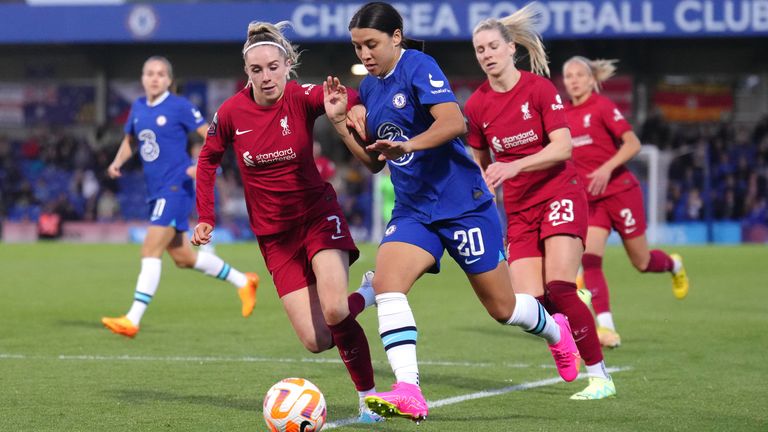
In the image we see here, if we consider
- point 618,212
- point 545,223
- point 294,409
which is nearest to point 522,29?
point 545,223

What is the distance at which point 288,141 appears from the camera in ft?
21.3

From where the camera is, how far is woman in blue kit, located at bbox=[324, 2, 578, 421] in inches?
237

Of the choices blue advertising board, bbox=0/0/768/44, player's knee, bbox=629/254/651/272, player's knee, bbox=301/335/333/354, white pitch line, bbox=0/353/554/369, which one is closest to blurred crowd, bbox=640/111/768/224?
blue advertising board, bbox=0/0/768/44

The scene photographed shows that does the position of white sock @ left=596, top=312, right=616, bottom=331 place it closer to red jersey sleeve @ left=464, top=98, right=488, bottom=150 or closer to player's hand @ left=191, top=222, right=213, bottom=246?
red jersey sleeve @ left=464, top=98, right=488, bottom=150

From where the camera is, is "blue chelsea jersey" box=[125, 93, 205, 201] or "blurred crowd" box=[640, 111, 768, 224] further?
"blurred crowd" box=[640, 111, 768, 224]

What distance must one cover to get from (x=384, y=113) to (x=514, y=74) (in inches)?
63.9

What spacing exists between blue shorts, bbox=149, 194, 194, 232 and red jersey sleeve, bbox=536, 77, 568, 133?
4.57 m

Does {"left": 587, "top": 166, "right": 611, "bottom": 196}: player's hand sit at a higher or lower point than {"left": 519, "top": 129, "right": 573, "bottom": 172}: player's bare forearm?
lower

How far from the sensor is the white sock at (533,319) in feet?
21.6

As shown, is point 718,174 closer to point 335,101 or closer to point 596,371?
point 596,371

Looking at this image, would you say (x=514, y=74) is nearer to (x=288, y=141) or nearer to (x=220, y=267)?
(x=288, y=141)

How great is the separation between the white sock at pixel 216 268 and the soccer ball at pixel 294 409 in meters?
Answer: 5.74

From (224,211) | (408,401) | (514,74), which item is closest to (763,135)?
(224,211)

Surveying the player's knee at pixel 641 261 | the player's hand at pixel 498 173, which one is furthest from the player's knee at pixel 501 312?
the player's knee at pixel 641 261
